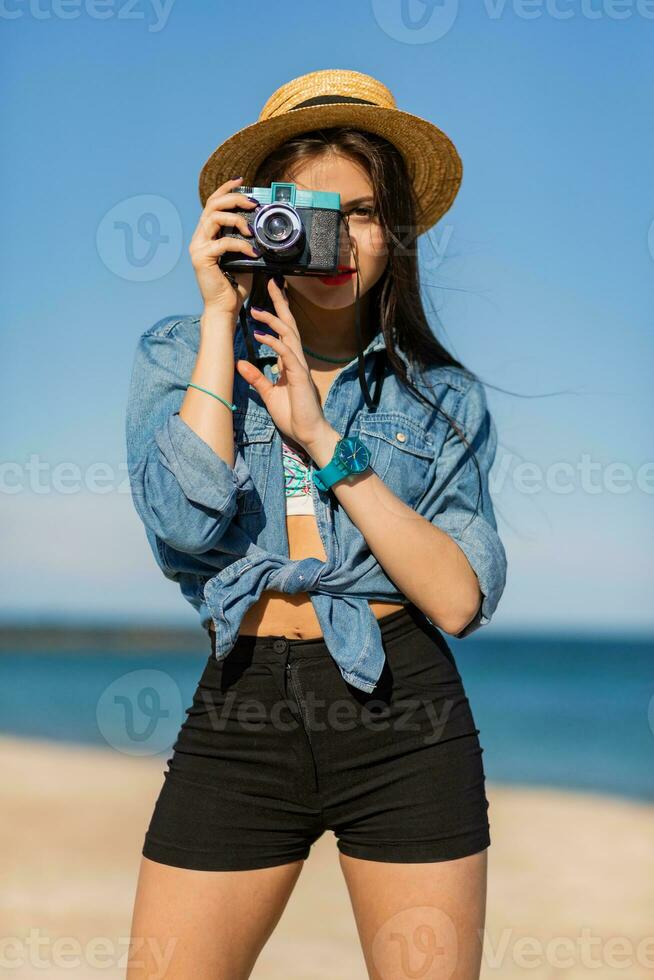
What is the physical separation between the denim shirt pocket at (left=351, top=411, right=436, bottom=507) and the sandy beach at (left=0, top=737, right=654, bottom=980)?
2.75 m

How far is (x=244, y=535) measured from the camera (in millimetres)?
1856

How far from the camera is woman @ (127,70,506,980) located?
1.73 m

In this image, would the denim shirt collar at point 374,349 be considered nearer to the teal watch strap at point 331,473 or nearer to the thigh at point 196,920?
the teal watch strap at point 331,473

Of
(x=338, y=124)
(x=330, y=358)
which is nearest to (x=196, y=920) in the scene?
(x=330, y=358)

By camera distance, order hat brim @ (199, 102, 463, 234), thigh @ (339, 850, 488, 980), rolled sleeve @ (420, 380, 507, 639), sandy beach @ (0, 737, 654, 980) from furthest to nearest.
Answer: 1. sandy beach @ (0, 737, 654, 980)
2. hat brim @ (199, 102, 463, 234)
3. rolled sleeve @ (420, 380, 507, 639)
4. thigh @ (339, 850, 488, 980)

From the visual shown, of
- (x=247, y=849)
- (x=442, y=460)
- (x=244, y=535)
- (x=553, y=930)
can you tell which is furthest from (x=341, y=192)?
(x=553, y=930)

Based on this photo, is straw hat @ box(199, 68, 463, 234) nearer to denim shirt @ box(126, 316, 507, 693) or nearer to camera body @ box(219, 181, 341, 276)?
camera body @ box(219, 181, 341, 276)

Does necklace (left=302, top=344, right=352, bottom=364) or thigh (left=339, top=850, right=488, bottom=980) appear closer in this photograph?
thigh (left=339, top=850, right=488, bottom=980)

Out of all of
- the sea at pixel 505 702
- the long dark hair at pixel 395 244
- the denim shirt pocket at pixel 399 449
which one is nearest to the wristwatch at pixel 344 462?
the denim shirt pocket at pixel 399 449

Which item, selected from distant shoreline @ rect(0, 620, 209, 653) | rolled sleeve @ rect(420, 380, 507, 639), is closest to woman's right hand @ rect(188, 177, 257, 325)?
rolled sleeve @ rect(420, 380, 507, 639)

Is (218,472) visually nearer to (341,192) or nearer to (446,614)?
(446,614)

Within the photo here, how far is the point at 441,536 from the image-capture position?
1828mm

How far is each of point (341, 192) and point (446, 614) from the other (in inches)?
31.2

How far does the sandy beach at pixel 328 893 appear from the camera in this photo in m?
4.21
